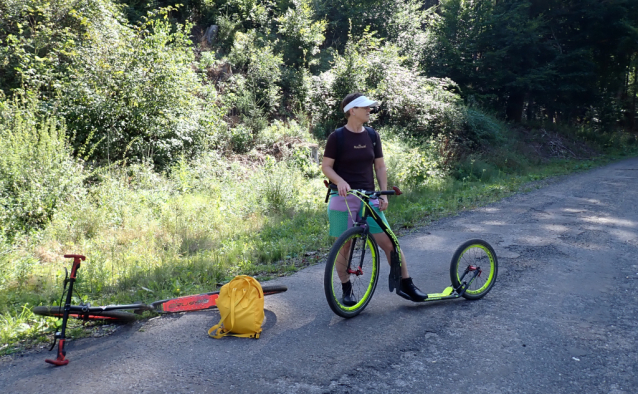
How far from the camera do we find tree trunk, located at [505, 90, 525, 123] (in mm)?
24906

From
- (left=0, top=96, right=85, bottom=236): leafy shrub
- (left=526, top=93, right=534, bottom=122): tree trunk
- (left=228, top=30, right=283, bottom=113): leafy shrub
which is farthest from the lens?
(left=526, top=93, right=534, bottom=122): tree trunk

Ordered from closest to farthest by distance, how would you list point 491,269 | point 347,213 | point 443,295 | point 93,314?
point 93,314
point 347,213
point 443,295
point 491,269

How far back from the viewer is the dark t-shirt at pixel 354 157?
16.0 feet

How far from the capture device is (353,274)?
4895 mm

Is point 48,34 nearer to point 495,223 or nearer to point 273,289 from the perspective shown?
point 273,289

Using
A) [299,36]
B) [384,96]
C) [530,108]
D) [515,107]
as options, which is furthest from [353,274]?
[530,108]

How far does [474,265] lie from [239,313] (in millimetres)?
2714

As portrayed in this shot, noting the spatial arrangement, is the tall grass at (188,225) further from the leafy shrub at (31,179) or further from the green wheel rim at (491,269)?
the green wheel rim at (491,269)

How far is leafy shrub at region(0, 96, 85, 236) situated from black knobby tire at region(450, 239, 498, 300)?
716 cm

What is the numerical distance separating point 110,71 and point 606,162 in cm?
2067

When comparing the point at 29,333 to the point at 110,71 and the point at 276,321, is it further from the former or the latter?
the point at 110,71

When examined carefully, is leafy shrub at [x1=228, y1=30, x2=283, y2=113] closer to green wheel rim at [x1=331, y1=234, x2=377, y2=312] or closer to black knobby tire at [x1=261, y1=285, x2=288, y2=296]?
black knobby tire at [x1=261, y1=285, x2=288, y2=296]

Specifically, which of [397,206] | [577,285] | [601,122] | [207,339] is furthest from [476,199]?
[601,122]

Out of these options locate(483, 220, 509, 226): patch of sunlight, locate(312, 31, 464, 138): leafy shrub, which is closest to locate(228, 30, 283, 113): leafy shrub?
locate(312, 31, 464, 138): leafy shrub
